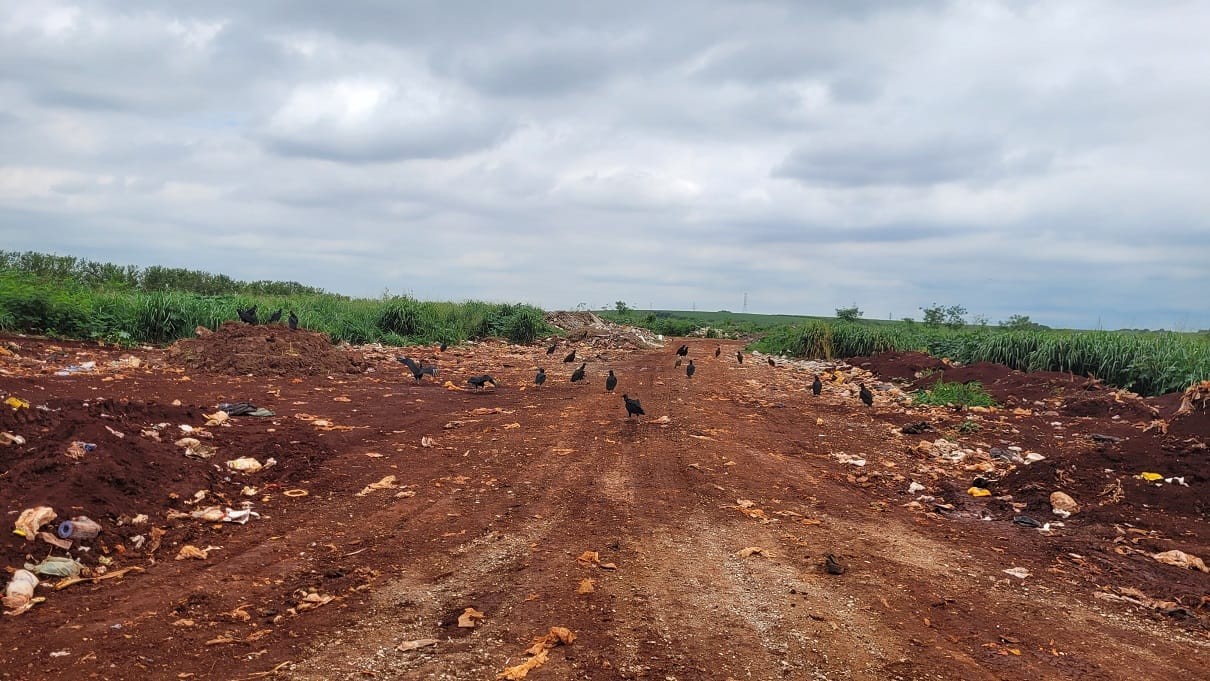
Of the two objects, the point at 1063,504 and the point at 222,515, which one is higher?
the point at 1063,504

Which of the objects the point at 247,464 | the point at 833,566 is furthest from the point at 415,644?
the point at 247,464

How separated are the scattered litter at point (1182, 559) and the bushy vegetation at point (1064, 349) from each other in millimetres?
8950

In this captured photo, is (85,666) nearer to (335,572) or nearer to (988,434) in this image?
(335,572)

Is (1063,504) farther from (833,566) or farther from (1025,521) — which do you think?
(833,566)

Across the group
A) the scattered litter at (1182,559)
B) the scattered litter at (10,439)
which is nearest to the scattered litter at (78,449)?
the scattered litter at (10,439)

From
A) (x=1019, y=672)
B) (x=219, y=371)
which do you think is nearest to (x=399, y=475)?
(x=1019, y=672)

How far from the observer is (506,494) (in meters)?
6.11

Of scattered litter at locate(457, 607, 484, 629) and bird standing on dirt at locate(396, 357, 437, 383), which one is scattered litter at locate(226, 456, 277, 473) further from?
bird standing on dirt at locate(396, 357, 437, 383)

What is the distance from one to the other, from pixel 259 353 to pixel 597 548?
1016 centimetres

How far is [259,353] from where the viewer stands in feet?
42.3

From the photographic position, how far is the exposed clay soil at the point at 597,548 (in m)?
3.41

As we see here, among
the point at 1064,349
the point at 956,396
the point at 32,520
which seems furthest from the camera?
the point at 1064,349

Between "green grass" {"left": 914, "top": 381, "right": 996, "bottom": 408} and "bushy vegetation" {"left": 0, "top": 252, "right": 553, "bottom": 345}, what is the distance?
1453 centimetres

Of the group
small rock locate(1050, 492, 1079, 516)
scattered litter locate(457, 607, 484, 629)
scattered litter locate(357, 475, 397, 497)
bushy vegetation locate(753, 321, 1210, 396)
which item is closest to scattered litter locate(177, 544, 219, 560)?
scattered litter locate(357, 475, 397, 497)
